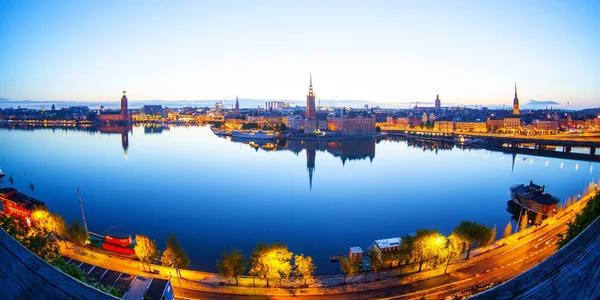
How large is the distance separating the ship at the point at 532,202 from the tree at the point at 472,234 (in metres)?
2.32

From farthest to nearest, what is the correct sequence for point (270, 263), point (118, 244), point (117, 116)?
point (117, 116) → point (118, 244) → point (270, 263)

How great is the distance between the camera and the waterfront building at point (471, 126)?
29.7 metres

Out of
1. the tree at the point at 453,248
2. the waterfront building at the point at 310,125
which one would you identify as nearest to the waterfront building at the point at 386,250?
the tree at the point at 453,248

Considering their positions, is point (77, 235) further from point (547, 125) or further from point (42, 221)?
point (547, 125)

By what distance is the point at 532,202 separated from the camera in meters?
7.52

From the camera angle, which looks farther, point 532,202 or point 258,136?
point 258,136

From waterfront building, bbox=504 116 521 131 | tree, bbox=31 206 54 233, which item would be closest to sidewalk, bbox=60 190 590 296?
tree, bbox=31 206 54 233

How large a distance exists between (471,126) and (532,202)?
82.9 ft

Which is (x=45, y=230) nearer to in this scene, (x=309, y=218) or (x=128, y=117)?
(x=309, y=218)

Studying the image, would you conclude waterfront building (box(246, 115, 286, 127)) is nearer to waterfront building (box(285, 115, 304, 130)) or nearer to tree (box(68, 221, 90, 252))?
waterfront building (box(285, 115, 304, 130))

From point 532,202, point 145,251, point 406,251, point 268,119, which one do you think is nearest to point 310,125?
point 268,119

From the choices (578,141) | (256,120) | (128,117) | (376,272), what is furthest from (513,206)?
(128,117)

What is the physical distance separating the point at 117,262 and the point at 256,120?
3081 cm

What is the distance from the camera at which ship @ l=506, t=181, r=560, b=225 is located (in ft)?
23.3
